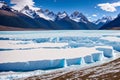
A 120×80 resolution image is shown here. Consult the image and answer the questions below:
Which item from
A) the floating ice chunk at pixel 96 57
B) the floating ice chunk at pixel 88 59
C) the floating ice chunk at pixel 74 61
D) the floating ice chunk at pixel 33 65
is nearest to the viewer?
the floating ice chunk at pixel 33 65

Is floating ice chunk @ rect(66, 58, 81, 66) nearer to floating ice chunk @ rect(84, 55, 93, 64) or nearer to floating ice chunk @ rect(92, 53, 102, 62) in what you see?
floating ice chunk @ rect(84, 55, 93, 64)

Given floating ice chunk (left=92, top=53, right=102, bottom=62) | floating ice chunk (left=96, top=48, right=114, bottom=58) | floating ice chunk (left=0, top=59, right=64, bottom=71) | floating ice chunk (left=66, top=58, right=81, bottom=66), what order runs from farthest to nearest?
1. floating ice chunk (left=96, top=48, right=114, bottom=58)
2. floating ice chunk (left=92, top=53, right=102, bottom=62)
3. floating ice chunk (left=66, top=58, right=81, bottom=66)
4. floating ice chunk (left=0, top=59, right=64, bottom=71)

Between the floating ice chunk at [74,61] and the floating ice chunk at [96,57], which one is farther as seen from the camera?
the floating ice chunk at [96,57]

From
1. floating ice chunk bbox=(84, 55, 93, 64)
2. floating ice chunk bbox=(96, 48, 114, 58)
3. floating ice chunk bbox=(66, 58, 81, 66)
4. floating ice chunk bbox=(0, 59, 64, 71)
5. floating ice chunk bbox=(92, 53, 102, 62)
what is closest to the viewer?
floating ice chunk bbox=(0, 59, 64, 71)

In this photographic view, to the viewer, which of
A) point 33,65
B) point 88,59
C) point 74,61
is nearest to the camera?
point 33,65

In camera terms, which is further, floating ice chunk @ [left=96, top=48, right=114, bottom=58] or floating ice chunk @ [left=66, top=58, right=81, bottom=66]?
floating ice chunk @ [left=96, top=48, right=114, bottom=58]

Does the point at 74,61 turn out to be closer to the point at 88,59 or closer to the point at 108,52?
the point at 88,59

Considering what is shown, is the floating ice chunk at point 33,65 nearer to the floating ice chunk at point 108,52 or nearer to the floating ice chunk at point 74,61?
the floating ice chunk at point 74,61

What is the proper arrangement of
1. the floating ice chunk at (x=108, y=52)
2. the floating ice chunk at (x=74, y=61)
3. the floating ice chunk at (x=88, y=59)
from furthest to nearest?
the floating ice chunk at (x=108, y=52) → the floating ice chunk at (x=88, y=59) → the floating ice chunk at (x=74, y=61)

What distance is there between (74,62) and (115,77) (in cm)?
1531

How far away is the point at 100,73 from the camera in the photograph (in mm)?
39406

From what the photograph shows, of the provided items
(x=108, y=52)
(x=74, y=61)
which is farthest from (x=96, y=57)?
(x=74, y=61)

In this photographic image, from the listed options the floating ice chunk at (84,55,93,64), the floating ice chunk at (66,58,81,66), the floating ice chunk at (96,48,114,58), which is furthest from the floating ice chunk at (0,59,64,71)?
the floating ice chunk at (96,48,114,58)

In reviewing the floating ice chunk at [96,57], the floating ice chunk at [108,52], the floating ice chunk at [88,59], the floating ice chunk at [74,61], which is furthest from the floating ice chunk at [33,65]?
the floating ice chunk at [108,52]
